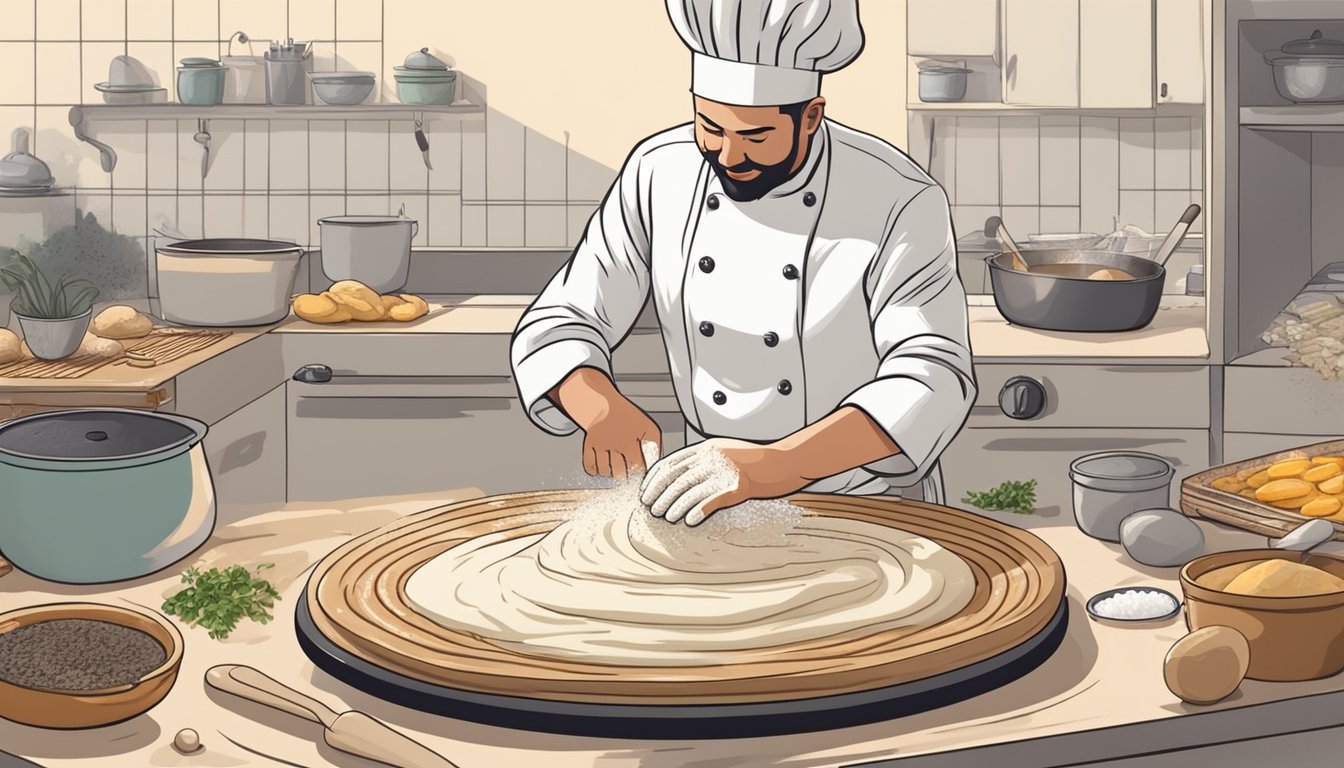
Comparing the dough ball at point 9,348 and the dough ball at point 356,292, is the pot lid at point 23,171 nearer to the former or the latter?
the dough ball at point 356,292

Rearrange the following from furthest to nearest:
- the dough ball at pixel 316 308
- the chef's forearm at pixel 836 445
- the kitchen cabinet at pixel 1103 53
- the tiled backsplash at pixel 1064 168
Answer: the tiled backsplash at pixel 1064 168 < the kitchen cabinet at pixel 1103 53 < the dough ball at pixel 316 308 < the chef's forearm at pixel 836 445

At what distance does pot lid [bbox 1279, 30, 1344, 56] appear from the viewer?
3170mm

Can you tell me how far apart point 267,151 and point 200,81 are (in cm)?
30

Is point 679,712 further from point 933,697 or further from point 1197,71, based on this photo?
point 1197,71

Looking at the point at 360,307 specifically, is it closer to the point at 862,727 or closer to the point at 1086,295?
the point at 1086,295

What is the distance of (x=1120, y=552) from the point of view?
5.53 feet

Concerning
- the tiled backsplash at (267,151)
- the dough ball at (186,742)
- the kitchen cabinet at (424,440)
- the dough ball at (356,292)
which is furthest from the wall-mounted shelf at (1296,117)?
the dough ball at (186,742)

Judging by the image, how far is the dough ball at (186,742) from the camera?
3.79ft

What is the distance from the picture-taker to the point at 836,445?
1649 mm

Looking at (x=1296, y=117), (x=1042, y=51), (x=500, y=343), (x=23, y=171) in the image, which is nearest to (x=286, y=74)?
(x=23, y=171)

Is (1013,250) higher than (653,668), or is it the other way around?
(1013,250)

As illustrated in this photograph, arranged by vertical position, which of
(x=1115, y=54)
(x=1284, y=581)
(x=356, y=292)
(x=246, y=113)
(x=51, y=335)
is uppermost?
(x=1115, y=54)

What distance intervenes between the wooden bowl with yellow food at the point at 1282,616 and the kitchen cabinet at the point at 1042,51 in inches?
105

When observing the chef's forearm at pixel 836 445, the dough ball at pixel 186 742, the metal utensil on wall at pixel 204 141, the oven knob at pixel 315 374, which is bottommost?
the dough ball at pixel 186 742
